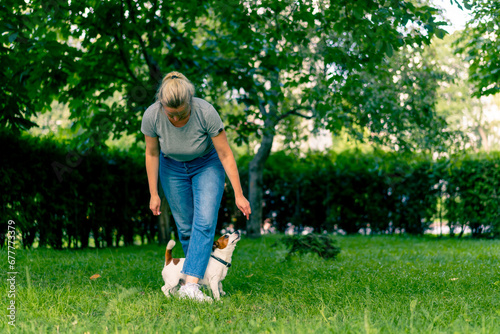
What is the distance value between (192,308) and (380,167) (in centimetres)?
902

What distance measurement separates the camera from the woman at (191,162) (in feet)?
11.7

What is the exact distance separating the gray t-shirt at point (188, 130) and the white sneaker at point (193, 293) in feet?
3.25

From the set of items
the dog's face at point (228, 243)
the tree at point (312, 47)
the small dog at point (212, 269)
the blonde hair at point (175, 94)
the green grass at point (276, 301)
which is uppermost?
the tree at point (312, 47)

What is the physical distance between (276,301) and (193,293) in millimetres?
644

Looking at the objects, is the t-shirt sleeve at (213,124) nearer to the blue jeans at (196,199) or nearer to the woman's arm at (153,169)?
the blue jeans at (196,199)

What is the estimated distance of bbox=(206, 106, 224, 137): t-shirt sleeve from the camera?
3584mm

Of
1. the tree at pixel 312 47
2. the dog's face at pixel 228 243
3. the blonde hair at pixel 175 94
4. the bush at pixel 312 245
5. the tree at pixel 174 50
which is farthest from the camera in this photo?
the bush at pixel 312 245

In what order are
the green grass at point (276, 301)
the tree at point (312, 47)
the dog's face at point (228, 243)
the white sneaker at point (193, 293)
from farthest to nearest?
the tree at point (312, 47)
the dog's face at point (228, 243)
the white sneaker at point (193, 293)
the green grass at point (276, 301)

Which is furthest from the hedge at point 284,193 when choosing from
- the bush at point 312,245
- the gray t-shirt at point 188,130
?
the gray t-shirt at point 188,130

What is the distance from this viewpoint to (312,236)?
6535 millimetres

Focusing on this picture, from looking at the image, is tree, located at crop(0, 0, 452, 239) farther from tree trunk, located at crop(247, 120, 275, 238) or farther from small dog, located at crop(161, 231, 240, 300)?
small dog, located at crop(161, 231, 240, 300)

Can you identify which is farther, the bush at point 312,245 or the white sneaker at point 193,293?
the bush at point 312,245

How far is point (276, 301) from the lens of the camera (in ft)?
12.0

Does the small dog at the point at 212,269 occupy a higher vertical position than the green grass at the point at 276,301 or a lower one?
higher
